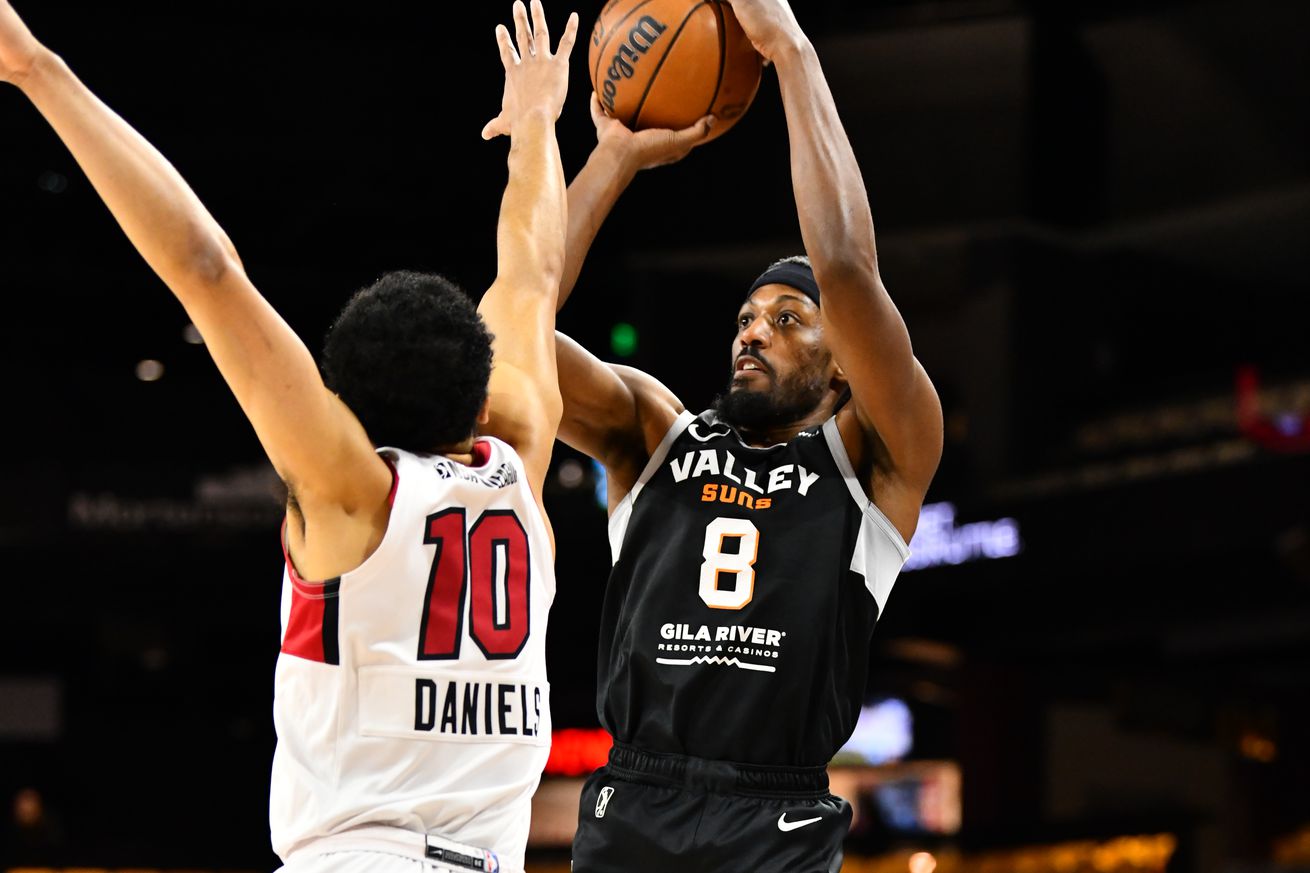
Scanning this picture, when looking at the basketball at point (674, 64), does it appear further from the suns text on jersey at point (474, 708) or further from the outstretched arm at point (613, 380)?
the suns text on jersey at point (474, 708)

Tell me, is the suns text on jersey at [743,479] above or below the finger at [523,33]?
below

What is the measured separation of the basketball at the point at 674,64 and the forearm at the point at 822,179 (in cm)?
29

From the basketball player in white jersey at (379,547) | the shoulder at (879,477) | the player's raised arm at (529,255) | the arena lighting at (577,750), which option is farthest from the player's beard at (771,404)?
the arena lighting at (577,750)

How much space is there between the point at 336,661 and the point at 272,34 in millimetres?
14617

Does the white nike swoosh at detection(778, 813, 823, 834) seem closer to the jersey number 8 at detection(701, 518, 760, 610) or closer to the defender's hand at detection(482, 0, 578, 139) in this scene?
the jersey number 8 at detection(701, 518, 760, 610)

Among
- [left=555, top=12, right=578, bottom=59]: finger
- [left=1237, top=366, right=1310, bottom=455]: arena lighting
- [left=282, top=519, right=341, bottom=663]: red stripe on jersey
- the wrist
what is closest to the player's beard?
A: the wrist

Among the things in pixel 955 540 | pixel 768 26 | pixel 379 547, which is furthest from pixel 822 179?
pixel 955 540

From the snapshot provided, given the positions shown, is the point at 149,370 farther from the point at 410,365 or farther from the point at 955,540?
the point at 410,365

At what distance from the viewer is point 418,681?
2.60 meters

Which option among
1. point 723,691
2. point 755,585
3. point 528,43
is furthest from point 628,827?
point 528,43

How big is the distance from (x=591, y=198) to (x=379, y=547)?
152cm

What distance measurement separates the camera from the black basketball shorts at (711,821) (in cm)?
353

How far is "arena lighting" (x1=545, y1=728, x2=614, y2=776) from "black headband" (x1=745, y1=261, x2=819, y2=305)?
1620 centimetres

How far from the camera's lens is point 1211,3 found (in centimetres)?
1531
